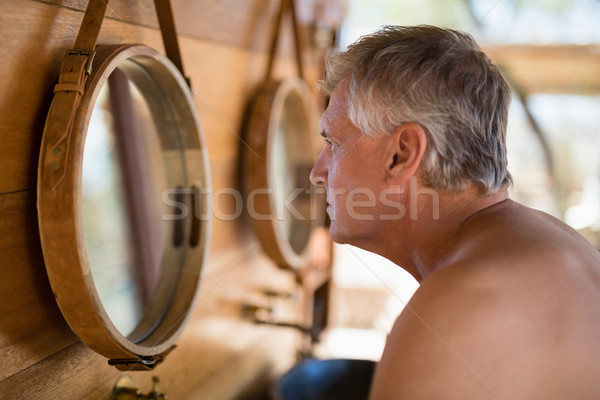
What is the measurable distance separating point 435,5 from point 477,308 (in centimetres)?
403

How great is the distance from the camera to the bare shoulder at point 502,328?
0.64 m

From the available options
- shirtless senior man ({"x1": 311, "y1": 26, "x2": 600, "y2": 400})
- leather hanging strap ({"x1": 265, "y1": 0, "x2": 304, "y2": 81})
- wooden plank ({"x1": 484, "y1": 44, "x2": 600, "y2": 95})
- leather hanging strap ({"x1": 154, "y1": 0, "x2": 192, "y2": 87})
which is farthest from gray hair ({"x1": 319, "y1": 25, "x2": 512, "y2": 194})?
wooden plank ({"x1": 484, "y1": 44, "x2": 600, "y2": 95})

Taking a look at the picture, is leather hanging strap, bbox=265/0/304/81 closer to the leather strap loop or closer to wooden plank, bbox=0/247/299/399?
wooden plank, bbox=0/247/299/399

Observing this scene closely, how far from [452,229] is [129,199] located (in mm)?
639

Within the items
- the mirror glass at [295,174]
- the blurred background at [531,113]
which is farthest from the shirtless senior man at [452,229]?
the blurred background at [531,113]

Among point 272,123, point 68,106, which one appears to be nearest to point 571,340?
point 68,106

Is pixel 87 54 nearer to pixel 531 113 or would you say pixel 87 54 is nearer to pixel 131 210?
pixel 131 210

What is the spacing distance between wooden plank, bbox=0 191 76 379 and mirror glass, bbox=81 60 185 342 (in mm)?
167

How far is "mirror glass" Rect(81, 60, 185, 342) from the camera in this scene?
974 mm

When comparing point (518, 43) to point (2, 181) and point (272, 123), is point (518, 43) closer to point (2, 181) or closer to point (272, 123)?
point (272, 123)

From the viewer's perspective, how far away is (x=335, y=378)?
5.53 feet

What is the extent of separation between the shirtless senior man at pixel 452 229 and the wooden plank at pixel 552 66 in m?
2.46

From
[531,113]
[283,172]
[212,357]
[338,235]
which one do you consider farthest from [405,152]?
[531,113]

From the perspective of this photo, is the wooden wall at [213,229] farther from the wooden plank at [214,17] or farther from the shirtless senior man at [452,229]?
the shirtless senior man at [452,229]
